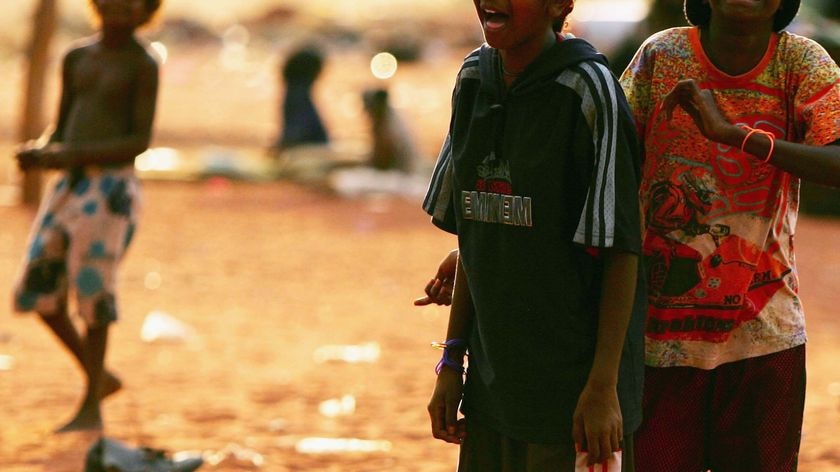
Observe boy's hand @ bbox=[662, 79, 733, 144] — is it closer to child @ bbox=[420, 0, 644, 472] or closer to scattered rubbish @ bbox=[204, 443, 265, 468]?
child @ bbox=[420, 0, 644, 472]

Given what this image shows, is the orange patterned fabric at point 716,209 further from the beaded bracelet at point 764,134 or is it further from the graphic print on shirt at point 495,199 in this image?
the graphic print on shirt at point 495,199

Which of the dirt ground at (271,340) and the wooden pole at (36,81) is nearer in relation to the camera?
the dirt ground at (271,340)

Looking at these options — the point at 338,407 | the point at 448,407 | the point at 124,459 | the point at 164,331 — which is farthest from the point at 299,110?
the point at 448,407

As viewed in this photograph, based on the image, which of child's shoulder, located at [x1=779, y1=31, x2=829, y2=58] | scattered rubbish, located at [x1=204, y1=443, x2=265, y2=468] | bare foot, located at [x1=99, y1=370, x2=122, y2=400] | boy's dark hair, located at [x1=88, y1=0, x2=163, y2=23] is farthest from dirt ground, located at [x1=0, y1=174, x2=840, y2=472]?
child's shoulder, located at [x1=779, y1=31, x2=829, y2=58]

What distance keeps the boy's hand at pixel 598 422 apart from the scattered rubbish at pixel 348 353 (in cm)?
454

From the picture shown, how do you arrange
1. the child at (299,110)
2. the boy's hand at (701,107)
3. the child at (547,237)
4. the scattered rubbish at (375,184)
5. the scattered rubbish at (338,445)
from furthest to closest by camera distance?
the child at (299,110) → the scattered rubbish at (375,184) → the scattered rubbish at (338,445) → the boy's hand at (701,107) → the child at (547,237)

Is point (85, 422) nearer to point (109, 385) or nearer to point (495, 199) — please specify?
point (109, 385)

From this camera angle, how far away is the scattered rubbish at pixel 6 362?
6.61 metres

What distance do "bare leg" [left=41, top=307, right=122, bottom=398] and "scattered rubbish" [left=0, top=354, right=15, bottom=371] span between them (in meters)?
1.38

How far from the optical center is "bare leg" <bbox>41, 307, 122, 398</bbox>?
526 centimetres

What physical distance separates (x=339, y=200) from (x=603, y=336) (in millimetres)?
12057

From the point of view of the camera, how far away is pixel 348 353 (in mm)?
7148

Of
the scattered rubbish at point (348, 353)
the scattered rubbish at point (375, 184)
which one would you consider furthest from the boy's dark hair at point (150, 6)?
the scattered rubbish at point (375, 184)

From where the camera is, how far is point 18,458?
489 centimetres
